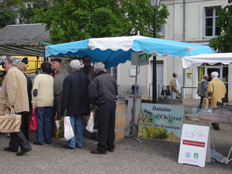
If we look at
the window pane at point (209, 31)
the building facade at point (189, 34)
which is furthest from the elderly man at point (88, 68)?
the window pane at point (209, 31)

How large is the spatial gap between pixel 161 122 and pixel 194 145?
1732 millimetres

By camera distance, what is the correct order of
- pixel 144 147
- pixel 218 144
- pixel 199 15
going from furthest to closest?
pixel 199 15
pixel 218 144
pixel 144 147

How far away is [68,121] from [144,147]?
6.09 feet

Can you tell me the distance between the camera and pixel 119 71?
21.2m

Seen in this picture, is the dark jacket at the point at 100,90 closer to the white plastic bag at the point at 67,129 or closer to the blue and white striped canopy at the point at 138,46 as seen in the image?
the white plastic bag at the point at 67,129

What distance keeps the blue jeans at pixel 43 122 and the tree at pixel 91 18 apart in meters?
6.78

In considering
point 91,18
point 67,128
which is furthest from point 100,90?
point 91,18

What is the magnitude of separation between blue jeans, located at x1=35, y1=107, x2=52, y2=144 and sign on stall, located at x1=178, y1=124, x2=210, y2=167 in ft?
10.1

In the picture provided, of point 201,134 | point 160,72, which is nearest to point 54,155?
point 201,134

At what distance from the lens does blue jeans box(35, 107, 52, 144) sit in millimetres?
6375

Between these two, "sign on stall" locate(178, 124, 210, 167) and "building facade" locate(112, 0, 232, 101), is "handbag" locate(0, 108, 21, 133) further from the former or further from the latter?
"building facade" locate(112, 0, 232, 101)

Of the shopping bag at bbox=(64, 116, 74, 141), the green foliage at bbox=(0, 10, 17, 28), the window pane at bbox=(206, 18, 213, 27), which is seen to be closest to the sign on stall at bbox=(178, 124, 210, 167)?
the shopping bag at bbox=(64, 116, 74, 141)

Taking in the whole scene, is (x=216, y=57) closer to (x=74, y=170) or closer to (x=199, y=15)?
(x=74, y=170)

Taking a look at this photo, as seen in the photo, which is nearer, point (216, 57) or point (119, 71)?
point (216, 57)
